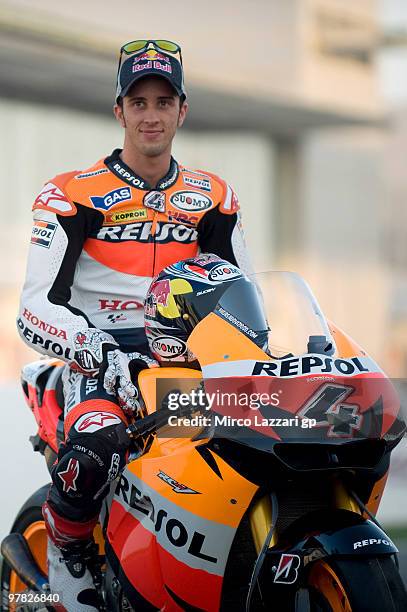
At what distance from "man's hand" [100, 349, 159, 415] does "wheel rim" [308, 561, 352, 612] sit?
79 centimetres

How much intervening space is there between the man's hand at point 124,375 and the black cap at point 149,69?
1.00 metres

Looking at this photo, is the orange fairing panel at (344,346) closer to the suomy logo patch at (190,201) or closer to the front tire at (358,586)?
the front tire at (358,586)

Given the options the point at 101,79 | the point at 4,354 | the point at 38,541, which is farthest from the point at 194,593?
the point at 101,79

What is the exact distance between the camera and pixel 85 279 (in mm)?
4559

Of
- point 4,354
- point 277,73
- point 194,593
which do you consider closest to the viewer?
point 194,593

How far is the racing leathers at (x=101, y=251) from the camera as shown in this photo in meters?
4.25

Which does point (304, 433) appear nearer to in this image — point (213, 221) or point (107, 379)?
point (107, 379)

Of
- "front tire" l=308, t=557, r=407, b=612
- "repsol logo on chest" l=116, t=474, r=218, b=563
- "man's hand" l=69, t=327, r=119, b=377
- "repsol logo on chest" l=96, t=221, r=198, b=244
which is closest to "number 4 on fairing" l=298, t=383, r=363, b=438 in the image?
"front tire" l=308, t=557, r=407, b=612

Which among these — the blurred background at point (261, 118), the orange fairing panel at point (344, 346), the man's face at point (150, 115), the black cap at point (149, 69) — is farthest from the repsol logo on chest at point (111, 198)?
the blurred background at point (261, 118)

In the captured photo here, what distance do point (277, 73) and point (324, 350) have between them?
24.5 metres

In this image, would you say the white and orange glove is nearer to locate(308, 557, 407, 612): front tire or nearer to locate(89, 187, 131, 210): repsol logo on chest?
locate(89, 187, 131, 210): repsol logo on chest

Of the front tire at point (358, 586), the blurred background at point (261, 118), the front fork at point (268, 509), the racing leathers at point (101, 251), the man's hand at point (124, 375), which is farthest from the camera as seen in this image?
the blurred background at point (261, 118)

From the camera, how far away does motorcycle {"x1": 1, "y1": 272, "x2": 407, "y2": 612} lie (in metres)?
3.51

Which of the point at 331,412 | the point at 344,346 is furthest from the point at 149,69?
the point at 331,412
